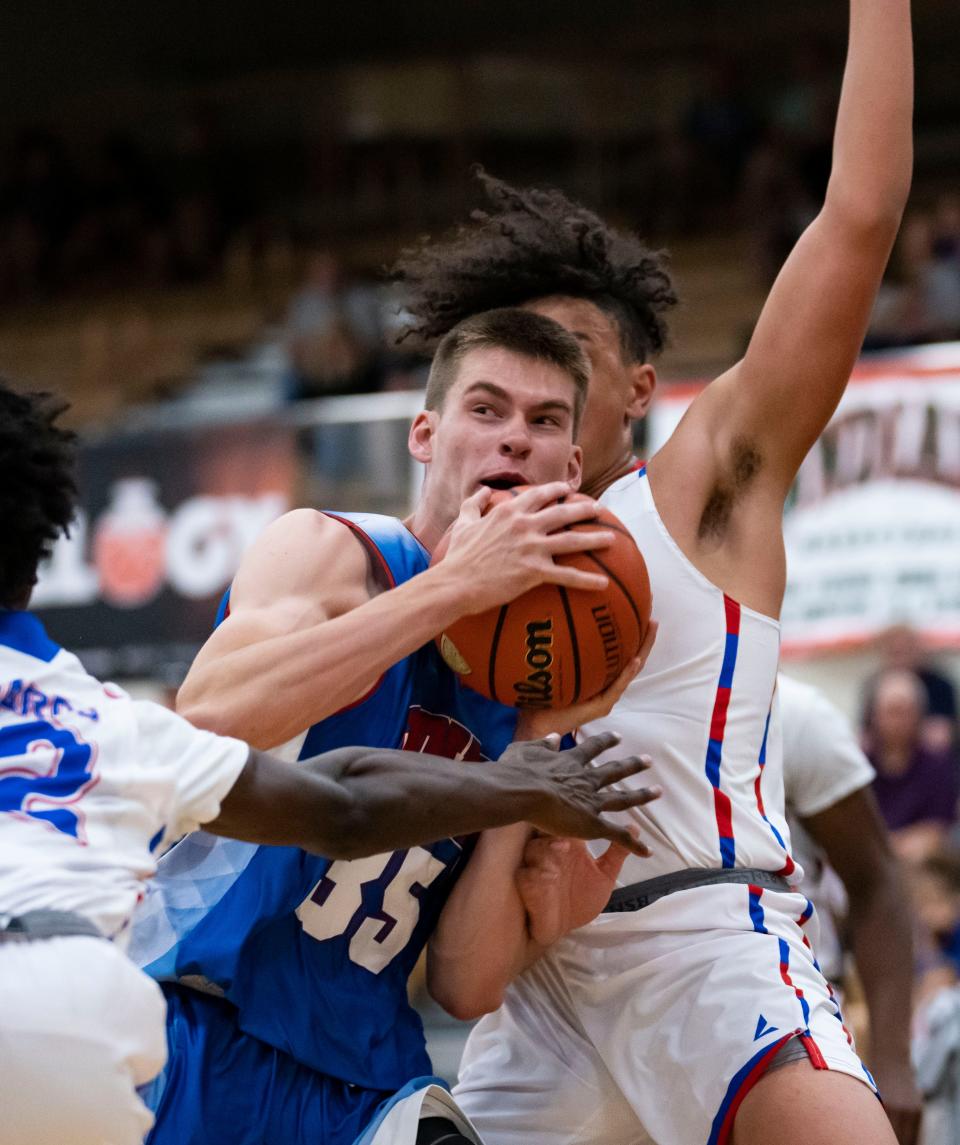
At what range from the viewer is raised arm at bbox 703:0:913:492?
347 centimetres

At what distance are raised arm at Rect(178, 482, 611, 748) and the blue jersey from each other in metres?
0.30

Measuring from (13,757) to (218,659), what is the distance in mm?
682

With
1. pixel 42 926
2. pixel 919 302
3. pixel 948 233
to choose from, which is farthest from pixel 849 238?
pixel 948 233

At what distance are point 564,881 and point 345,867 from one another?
0.43 metres

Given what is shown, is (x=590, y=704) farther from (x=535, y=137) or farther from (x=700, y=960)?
(x=535, y=137)

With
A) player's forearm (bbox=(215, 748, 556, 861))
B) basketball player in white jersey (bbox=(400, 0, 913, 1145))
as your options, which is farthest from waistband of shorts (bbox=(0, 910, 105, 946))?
basketball player in white jersey (bbox=(400, 0, 913, 1145))

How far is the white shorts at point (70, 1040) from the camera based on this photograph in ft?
8.05

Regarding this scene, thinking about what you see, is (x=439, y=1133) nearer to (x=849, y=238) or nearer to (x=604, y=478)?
(x=604, y=478)

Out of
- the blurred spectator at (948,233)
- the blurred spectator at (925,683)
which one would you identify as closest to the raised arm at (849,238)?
the blurred spectator at (925,683)

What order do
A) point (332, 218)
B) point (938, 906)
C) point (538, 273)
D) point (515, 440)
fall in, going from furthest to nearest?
point (332, 218)
point (938, 906)
point (538, 273)
point (515, 440)

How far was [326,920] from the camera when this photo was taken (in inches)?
138

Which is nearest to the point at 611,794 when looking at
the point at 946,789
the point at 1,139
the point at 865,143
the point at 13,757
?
the point at 13,757

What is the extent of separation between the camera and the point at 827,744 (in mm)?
4961

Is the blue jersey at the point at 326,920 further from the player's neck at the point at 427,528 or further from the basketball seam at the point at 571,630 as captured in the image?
the basketball seam at the point at 571,630
